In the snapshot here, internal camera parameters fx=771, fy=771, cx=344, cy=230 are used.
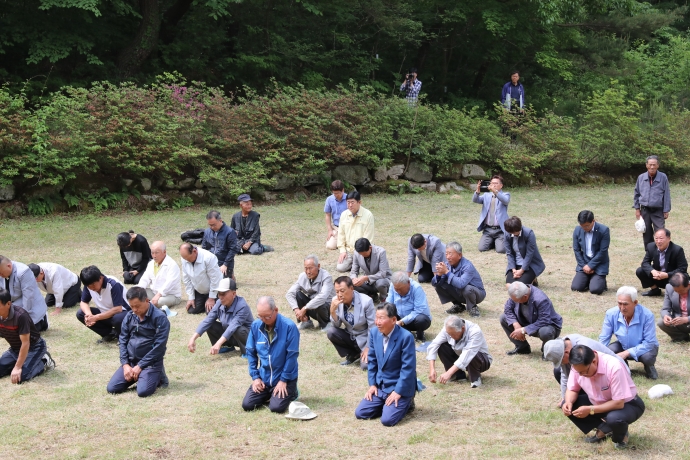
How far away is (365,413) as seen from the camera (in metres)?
7.25

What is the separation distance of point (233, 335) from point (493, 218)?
6.73 metres

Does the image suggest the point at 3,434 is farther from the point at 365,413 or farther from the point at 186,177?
the point at 186,177

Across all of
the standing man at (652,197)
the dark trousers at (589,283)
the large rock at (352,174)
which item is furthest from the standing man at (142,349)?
the large rock at (352,174)

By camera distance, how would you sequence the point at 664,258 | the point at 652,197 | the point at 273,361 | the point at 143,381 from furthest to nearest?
the point at 652,197, the point at 664,258, the point at 143,381, the point at 273,361

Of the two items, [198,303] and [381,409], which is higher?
[198,303]

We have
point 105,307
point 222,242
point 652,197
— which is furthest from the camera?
point 652,197

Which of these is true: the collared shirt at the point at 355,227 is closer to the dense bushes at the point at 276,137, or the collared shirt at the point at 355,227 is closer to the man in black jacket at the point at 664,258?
the man in black jacket at the point at 664,258

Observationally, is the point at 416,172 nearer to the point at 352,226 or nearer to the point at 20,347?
the point at 352,226

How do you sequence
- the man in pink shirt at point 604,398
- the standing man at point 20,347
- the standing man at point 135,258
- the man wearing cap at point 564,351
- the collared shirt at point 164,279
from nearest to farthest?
the man in pink shirt at point 604,398
the man wearing cap at point 564,351
the standing man at point 20,347
the collared shirt at point 164,279
the standing man at point 135,258

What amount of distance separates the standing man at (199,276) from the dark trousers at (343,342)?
2.48 metres

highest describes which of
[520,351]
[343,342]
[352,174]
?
[352,174]

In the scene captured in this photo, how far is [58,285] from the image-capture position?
10969mm

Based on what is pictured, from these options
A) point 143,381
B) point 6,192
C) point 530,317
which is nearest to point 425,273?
point 530,317

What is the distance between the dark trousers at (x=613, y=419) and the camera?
628 centimetres
